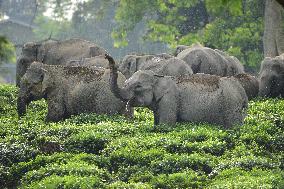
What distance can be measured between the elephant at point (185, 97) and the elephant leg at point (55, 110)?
2.45 meters

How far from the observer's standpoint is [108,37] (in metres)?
72.8

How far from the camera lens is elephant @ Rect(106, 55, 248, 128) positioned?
1650 cm

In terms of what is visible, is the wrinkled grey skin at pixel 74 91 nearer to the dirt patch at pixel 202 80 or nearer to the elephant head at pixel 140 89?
the elephant head at pixel 140 89

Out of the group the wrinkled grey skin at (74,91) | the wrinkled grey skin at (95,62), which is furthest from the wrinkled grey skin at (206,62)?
the wrinkled grey skin at (74,91)

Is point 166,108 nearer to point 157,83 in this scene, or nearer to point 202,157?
point 157,83

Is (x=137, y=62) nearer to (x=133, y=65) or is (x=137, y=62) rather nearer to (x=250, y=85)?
(x=133, y=65)

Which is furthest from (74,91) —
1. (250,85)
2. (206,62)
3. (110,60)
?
(206,62)

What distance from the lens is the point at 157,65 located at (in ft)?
73.8

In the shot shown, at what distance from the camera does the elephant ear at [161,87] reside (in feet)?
54.6

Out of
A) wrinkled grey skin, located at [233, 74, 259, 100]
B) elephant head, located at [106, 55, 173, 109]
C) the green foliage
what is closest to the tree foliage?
wrinkled grey skin, located at [233, 74, 259, 100]

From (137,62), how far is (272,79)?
5.72m

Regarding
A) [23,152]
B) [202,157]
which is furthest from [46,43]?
[202,157]

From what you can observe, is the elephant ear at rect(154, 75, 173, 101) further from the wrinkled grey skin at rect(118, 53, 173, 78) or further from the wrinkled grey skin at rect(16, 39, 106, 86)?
the wrinkled grey skin at rect(16, 39, 106, 86)

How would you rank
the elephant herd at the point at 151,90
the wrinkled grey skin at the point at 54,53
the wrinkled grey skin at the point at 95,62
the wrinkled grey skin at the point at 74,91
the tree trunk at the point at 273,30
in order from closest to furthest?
the elephant herd at the point at 151,90 → the wrinkled grey skin at the point at 74,91 → the wrinkled grey skin at the point at 95,62 → the wrinkled grey skin at the point at 54,53 → the tree trunk at the point at 273,30
